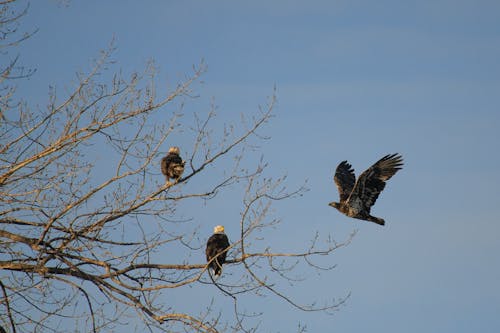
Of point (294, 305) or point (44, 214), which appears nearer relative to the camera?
point (294, 305)

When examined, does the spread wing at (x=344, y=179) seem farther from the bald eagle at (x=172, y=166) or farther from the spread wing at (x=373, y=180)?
the bald eagle at (x=172, y=166)

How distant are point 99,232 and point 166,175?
4.58 metres

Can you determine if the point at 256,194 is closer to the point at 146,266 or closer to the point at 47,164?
the point at 146,266

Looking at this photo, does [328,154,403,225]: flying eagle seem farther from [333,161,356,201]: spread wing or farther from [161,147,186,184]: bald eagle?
[161,147,186,184]: bald eagle

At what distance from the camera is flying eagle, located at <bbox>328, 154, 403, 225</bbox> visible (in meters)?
12.3

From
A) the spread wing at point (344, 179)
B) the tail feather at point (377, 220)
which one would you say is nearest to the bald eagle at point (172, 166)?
the spread wing at point (344, 179)

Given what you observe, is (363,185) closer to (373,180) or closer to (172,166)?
(373,180)

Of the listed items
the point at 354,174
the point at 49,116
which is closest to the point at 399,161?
the point at 354,174

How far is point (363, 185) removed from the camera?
1262 centimetres

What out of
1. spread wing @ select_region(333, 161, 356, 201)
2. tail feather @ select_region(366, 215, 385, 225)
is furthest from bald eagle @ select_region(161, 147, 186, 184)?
tail feather @ select_region(366, 215, 385, 225)

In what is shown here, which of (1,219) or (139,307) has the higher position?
(1,219)

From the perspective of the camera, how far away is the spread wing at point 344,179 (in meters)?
13.0

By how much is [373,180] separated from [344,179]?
2.63 feet

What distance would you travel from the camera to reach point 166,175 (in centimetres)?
1253
